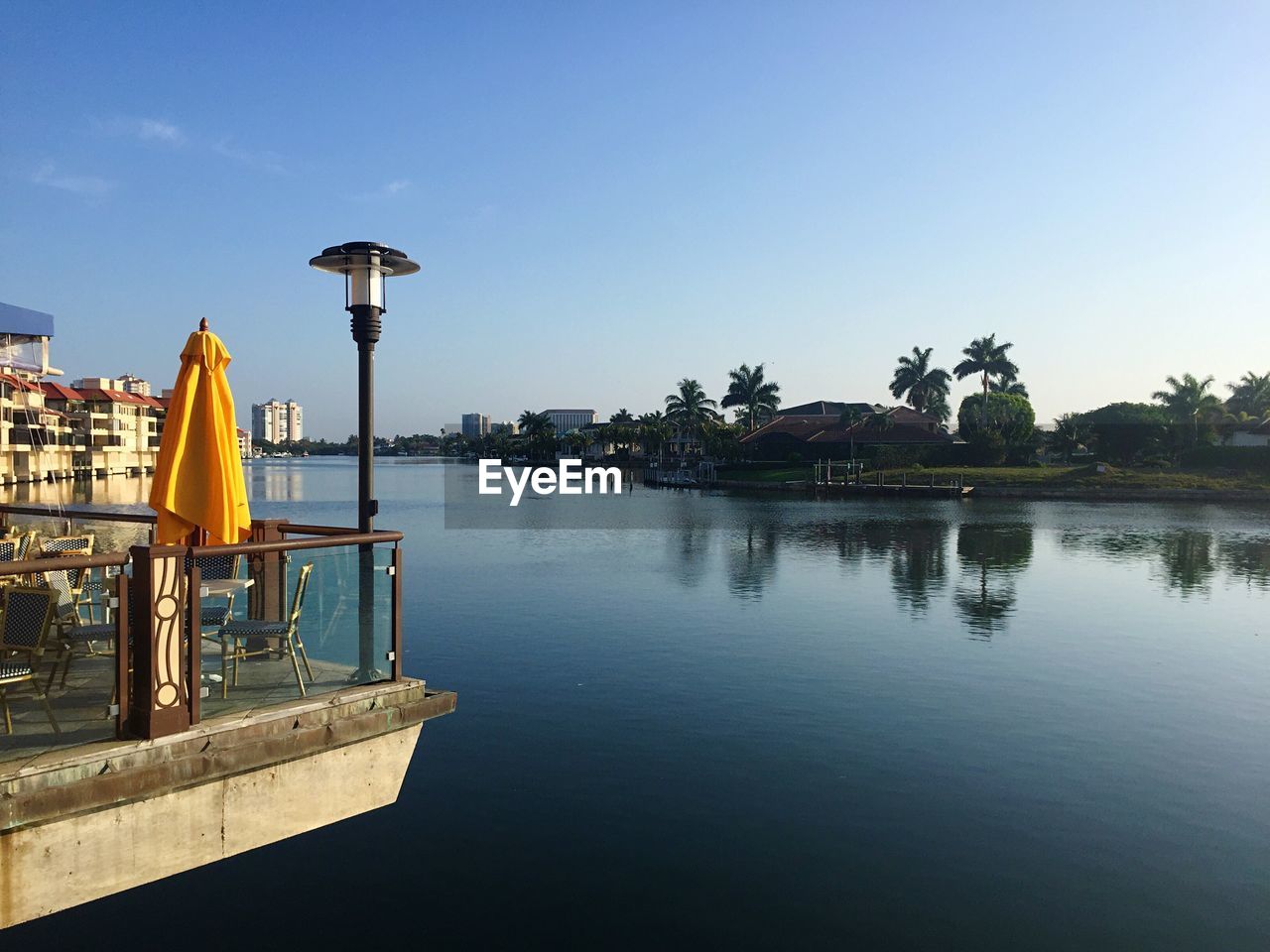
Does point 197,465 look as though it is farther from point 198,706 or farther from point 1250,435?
point 1250,435

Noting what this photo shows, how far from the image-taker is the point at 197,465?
7.64 m

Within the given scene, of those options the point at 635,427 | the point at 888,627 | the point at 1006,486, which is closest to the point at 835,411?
the point at 635,427

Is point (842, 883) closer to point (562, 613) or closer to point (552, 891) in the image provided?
point (552, 891)

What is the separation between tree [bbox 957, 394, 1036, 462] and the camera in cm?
10125

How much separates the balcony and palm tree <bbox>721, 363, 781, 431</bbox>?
420 ft

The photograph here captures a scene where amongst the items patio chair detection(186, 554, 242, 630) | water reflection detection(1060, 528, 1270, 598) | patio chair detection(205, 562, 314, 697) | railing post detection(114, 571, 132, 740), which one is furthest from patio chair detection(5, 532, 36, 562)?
water reflection detection(1060, 528, 1270, 598)

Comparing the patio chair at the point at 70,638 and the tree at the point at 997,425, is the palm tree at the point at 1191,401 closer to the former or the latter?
the tree at the point at 997,425

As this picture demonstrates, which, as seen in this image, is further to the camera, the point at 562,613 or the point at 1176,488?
the point at 1176,488

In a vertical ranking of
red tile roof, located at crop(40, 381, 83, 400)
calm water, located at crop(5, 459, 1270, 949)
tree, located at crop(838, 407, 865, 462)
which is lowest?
calm water, located at crop(5, 459, 1270, 949)

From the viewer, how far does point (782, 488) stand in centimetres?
9469

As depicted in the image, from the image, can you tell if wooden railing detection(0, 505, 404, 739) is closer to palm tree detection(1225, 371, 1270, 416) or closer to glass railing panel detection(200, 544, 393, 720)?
glass railing panel detection(200, 544, 393, 720)

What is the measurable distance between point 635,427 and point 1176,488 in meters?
99.0

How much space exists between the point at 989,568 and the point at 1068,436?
76533 mm

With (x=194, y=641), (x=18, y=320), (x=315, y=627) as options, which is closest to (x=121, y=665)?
(x=194, y=641)
